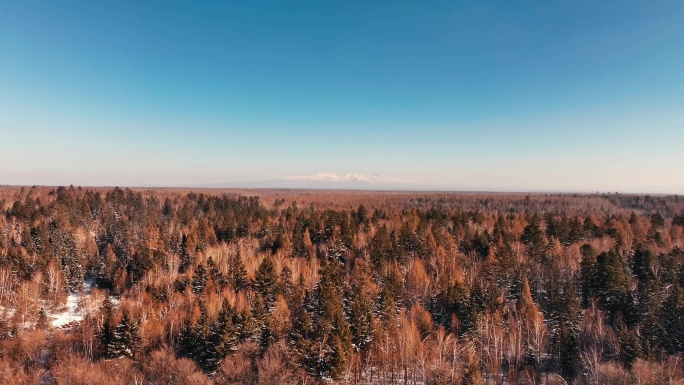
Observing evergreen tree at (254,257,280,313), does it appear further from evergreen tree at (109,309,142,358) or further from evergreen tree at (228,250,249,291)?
evergreen tree at (109,309,142,358)

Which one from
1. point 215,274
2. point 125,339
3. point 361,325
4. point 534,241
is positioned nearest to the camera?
point 125,339

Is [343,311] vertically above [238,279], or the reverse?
[238,279]

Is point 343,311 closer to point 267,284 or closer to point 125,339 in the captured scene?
point 267,284

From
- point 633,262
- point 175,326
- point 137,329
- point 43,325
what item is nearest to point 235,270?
point 175,326

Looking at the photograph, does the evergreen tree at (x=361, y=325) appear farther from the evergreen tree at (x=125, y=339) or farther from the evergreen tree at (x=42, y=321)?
the evergreen tree at (x=42, y=321)

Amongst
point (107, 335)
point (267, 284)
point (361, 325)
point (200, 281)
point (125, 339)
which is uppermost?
point (267, 284)

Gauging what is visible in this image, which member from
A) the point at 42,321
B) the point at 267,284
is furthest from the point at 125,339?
the point at 267,284

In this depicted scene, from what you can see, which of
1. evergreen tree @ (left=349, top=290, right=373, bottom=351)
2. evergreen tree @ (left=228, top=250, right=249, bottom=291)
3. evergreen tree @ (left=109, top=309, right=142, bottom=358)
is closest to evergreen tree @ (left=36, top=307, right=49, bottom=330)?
evergreen tree @ (left=109, top=309, right=142, bottom=358)

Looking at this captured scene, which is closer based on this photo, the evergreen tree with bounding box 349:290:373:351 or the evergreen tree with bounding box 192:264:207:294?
the evergreen tree with bounding box 349:290:373:351

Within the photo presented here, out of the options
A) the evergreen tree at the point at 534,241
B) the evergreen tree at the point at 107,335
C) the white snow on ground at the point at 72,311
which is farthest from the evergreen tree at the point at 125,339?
the evergreen tree at the point at 534,241

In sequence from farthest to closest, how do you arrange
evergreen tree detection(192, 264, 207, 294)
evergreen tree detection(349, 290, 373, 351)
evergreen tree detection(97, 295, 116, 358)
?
evergreen tree detection(192, 264, 207, 294), evergreen tree detection(349, 290, 373, 351), evergreen tree detection(97, 295, 116, 358)
